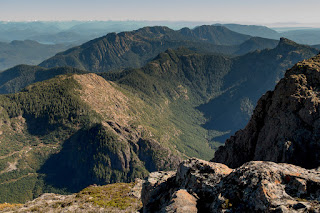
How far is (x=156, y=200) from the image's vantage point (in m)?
34.2

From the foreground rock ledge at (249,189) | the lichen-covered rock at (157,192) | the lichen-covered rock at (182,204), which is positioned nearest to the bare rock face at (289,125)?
the foreground rock ledge at (249,189)

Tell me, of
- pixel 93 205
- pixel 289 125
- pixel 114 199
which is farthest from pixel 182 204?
pixel 114 199

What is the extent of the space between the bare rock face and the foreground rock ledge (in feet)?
70.6

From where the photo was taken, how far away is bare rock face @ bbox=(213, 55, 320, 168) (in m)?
44.1

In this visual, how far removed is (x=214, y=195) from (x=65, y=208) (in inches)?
1942

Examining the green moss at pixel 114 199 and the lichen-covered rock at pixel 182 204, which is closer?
the lichen-covered rock at pixel 182 204

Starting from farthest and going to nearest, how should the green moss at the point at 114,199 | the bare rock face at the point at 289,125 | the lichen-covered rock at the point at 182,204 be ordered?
the green moss at the point at 114,199 < the bare rock face at the point at 289,125 < the lichen-covered rock at the point at 182,204

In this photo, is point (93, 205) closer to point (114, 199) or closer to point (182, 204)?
point (114, 199)

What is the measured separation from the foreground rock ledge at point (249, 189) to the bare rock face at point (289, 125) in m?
21.5

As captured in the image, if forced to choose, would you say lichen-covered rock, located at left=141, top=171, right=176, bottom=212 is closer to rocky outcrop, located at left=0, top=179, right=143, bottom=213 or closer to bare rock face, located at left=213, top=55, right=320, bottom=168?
rocky outcrop, located at left=0, top=179, right=143, bottom=213

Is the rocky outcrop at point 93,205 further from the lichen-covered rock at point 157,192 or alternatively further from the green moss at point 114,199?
the lichen-covered rock at point 157,192

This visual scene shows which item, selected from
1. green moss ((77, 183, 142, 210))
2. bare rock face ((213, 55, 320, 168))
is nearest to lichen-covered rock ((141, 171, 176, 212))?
green moss ((77, 183, 142, 210))

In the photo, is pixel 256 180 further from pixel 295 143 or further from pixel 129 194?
pixel 129 194

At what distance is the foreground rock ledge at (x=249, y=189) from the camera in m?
20.5
